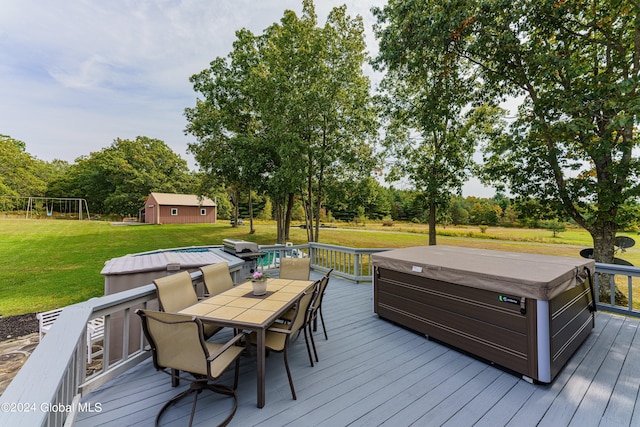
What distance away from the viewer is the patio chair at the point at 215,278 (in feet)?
10.6

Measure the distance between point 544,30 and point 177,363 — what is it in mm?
9362

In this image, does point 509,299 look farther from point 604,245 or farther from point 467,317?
point 604,245

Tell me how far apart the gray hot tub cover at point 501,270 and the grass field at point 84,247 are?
7.02 m

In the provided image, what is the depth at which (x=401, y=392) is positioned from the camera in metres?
2.34

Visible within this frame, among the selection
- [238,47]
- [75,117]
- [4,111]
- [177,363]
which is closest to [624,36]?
[177,363]

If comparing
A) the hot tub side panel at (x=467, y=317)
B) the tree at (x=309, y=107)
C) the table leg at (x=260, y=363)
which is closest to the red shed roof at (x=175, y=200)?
the tree at (x=309, y=107)

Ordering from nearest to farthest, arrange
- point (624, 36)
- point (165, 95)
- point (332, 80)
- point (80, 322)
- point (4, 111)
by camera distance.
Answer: point (80, 322)
point (624, 36)
point (332, 80)
point (165, 95)
point (4, 111)

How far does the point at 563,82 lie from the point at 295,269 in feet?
25.6

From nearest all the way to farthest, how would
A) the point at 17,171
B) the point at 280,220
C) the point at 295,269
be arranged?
the point at 295,269 → the point at 280,220 → the point at 17,171

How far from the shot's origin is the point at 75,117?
52.0ft

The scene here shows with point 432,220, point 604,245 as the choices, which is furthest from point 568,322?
point 432,220

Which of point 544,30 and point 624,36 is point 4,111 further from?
point 624,36

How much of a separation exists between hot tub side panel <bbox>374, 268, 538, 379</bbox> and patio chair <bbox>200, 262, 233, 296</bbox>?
2.29m

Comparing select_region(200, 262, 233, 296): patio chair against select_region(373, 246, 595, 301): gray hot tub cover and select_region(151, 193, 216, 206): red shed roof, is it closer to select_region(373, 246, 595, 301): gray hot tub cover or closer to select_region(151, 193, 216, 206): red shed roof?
select_region(373, 246, 595, 301): gray hot tub cover
